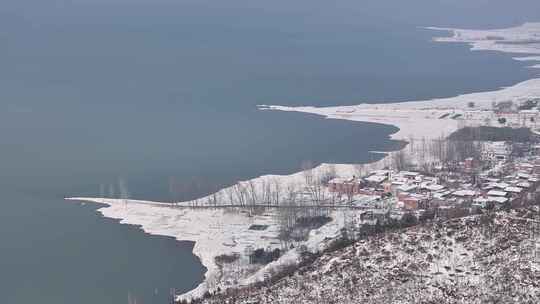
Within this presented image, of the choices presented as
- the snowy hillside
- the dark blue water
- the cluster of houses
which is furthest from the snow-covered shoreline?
the snowy hillside

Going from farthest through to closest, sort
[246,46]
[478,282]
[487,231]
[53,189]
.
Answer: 1. [246,46]
2. [53,189]
3. [487,231]
4. [478,282]

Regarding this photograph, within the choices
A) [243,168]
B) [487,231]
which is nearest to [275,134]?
[243,168]

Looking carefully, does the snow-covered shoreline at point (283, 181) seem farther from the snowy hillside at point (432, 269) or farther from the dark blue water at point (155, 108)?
the snowy hillside at point (432, 269)

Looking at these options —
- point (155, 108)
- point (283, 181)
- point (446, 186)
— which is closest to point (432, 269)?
point (446, 186)

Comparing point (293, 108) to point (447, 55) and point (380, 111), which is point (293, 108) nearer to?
point (380, 111)

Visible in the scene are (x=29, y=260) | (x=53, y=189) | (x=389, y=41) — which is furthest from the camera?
(x=389, y=41)

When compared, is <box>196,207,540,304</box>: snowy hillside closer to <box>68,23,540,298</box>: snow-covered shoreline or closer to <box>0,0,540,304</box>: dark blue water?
<box>68,23,540,298</box>: snow-covered shoreline
